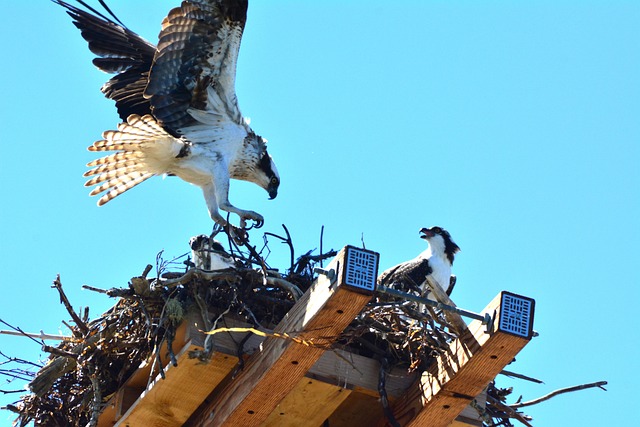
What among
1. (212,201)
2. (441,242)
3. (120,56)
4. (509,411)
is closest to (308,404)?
(509,411)

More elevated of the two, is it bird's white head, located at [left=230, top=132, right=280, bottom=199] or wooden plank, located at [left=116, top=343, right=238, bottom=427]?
bird's white head, located at [left=230, top=132, right=280, bottom=199]

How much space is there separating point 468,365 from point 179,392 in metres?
1.40

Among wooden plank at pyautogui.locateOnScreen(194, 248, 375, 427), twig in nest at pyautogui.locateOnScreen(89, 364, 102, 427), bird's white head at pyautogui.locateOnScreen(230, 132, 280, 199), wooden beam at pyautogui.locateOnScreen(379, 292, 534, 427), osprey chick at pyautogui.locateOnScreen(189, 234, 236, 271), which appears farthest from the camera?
bird's white head at pyautogui.locateOnScreen(230, 132, 280, 199)

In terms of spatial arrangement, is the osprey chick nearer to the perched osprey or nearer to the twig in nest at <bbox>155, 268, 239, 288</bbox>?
the twig in nest at <bbox>155, 268, 239, 288</bbox>

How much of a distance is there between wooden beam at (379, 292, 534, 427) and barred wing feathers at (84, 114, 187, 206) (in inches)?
114

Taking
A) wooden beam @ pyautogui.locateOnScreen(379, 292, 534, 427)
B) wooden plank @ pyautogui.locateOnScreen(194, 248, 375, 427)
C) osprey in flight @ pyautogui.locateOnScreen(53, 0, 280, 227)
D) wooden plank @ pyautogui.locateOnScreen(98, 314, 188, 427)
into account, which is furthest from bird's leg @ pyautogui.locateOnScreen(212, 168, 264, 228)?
wooden beam @ pyautogui.locateOnScreen(379, 292, 534, 427)

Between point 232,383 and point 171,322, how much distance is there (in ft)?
1.34

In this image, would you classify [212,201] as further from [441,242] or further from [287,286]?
[441,242]

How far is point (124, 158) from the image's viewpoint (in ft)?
24.4

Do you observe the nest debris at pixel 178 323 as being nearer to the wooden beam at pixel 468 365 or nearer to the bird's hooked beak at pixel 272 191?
the wooden beam at pixel 468 365

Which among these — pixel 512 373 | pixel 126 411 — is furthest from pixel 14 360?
pixel 512 373

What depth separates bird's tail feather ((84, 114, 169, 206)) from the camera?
23.2ft

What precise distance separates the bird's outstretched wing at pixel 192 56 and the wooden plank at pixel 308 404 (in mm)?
2605

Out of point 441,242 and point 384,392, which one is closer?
point 384,392
